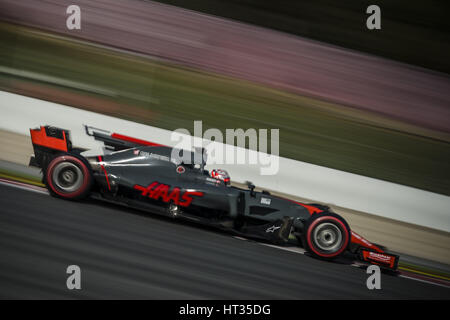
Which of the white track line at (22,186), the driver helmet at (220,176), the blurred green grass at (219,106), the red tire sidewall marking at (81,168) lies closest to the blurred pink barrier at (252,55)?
the blurred green grass at (219,106)

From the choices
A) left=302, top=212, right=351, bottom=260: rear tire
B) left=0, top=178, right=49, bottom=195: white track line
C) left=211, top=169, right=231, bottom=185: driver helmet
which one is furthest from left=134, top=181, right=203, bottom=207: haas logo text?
left=302, top=212, right=351, bottom=260: rear tire

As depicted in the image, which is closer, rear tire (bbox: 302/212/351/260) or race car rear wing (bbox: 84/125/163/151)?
rear tire (bbox: 302/212/351/260)

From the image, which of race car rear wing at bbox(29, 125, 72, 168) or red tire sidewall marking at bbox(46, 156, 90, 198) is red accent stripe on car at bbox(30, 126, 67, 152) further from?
red tire sidewall marking at bbox(46, 156, 90, 198)

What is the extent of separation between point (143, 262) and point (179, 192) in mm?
1445

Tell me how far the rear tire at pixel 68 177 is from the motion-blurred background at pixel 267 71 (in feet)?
11.8

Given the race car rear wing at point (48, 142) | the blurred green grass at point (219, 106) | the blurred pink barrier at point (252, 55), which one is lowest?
the race car rear wing at point (48, 142)

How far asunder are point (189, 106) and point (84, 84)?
222 centimetres

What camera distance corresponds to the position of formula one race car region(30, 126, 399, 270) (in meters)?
5.57

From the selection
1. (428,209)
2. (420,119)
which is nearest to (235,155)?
(428,209)

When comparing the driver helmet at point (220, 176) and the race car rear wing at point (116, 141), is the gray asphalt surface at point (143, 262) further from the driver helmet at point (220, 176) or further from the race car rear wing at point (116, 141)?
the race car rear wing at point (116, 141)

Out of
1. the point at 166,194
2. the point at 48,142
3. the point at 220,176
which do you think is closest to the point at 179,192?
the point at 166,194

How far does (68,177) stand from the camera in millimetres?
5578

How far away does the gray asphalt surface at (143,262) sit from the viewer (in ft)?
12.2
